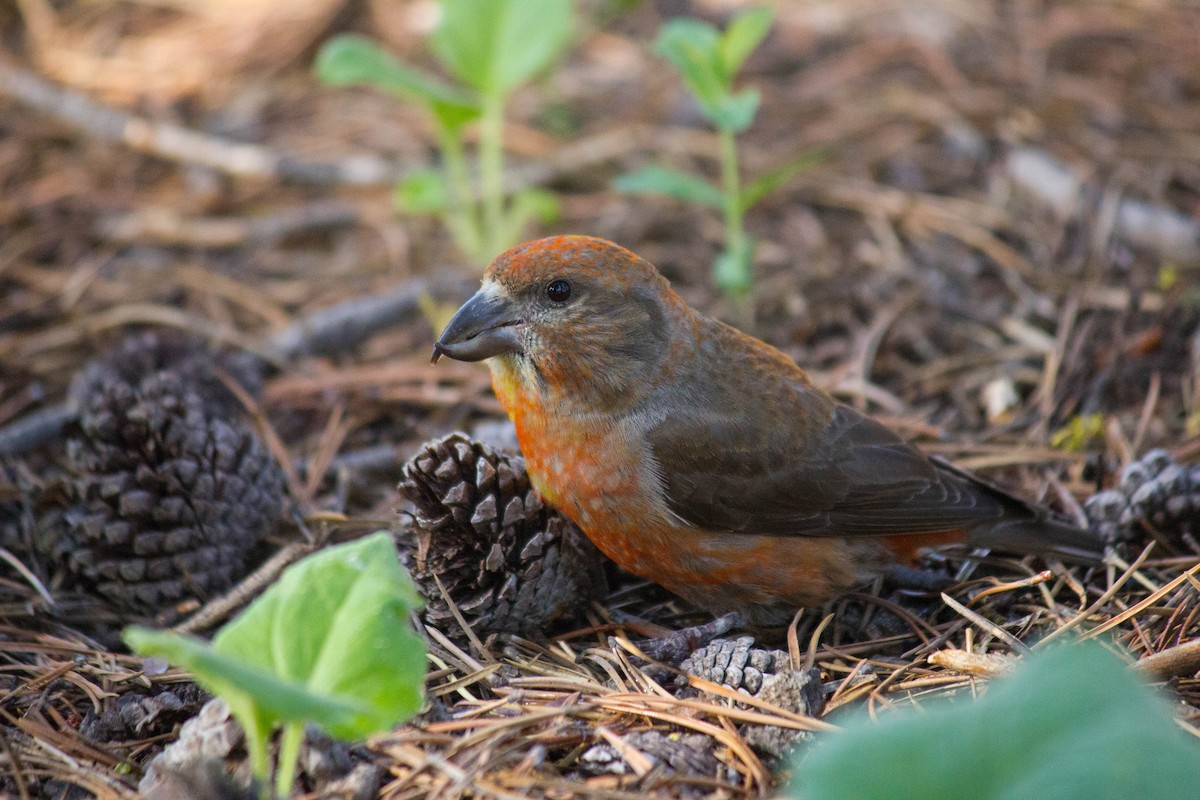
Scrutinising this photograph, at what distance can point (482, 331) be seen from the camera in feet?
10.9

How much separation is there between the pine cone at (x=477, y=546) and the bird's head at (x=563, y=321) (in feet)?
1.10

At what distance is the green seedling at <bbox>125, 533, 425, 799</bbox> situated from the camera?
2.06 metres

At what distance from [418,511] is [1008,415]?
2477mm

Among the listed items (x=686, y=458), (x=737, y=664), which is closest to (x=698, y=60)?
(x=686, y=458)

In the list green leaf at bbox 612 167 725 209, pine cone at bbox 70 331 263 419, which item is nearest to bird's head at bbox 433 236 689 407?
green leaf at bbox 612 167 725 209

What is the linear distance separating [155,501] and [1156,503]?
3.19 m

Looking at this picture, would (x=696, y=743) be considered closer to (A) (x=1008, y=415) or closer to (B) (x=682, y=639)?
(B) (x=682, y=639)

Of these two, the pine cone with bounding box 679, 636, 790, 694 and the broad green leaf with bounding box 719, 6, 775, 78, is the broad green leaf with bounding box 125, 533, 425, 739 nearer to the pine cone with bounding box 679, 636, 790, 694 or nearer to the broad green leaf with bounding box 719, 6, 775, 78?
the pine cone with bounding box 679, 636, 790, 694

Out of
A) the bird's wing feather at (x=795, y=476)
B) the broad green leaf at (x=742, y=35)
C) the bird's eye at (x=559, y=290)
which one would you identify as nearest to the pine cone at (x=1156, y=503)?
the bird's wing feather at (x=795, y=476)

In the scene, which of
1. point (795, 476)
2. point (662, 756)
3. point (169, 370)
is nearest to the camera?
point (662, 756)

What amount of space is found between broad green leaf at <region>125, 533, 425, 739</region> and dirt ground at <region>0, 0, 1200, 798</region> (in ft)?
0.96

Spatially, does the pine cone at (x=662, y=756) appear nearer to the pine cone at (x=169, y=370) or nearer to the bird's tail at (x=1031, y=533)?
the bird's tail at (x=1031, y=533)

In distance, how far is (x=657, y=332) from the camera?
11.5ft

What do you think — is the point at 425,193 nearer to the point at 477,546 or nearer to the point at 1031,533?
the point at 477,546
